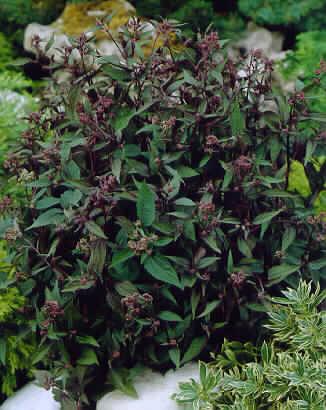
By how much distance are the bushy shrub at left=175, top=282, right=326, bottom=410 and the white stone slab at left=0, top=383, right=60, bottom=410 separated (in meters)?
0.62

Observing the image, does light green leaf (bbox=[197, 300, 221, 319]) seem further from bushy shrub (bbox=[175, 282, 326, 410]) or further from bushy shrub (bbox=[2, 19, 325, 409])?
bushy shrub (bbox=[175, 282, 326, 410])

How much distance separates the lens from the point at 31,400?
2.99 m

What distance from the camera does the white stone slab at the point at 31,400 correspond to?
2931 mm

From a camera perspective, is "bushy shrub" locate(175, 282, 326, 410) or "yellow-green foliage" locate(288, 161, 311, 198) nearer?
"bushy shrub" locate(175, 282, 326, 410)

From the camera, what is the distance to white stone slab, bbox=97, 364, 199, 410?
268 cm

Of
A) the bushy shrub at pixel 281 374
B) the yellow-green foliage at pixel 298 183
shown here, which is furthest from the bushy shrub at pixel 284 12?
the bushy shrub at pixel 281 374

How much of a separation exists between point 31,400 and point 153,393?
0.60 m

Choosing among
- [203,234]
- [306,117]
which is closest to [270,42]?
[306,117]

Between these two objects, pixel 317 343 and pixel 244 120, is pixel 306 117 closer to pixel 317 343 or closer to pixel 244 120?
pixel 244 120

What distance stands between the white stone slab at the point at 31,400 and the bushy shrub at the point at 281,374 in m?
0.62

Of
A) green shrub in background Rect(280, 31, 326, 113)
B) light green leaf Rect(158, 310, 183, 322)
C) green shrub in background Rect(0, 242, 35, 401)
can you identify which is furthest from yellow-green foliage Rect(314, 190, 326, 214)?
green shrub in background Rect(280, 31, 326, 113)

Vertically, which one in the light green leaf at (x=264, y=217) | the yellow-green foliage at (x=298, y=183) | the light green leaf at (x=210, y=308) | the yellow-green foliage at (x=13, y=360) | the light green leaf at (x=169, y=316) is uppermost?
the light green leaf at (x=264, y=217)

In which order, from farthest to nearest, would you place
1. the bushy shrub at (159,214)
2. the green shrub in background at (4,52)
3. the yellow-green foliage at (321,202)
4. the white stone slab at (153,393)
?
the green shrub in background at (4,52) → the yellow-green foliage at (321,202) → the white stone slab at (153,393) → the bushy shrub at (159,214)

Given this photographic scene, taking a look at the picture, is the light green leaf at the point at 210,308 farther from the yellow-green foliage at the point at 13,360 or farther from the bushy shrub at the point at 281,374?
the yellow-green foliage at the point at 13,360
